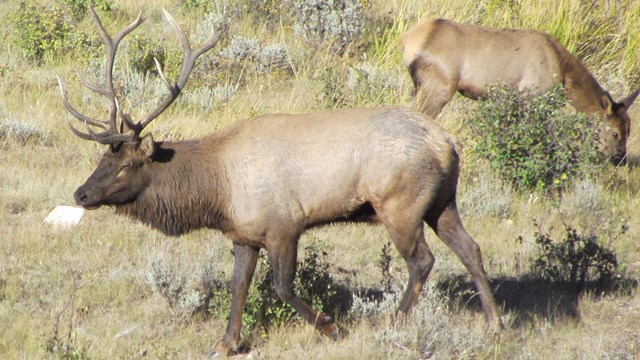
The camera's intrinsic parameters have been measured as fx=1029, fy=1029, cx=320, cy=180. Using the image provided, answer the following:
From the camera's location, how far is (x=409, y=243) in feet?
23.4

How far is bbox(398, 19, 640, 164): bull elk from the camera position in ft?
38.5

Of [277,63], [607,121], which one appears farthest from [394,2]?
[607,121]

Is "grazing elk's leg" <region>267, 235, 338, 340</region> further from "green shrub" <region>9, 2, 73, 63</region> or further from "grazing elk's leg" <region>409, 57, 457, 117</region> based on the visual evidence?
"green shrub" <region>9, 2, 73, 63</region>

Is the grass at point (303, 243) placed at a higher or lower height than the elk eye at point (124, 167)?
lower

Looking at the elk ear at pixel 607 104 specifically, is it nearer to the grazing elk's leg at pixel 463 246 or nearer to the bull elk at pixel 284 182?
the grazing elk's leg at pixel 463 246

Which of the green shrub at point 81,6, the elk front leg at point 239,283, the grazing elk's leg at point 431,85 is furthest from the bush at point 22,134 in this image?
the elk front leg at point 239,283

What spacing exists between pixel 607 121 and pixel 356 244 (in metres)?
4.65

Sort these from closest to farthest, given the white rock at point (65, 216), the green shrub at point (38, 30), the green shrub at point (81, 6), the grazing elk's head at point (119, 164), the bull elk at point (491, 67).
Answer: the grazing elk's head at point (119, 164) → the white rock at point (65, 216) → the bull elk at point (491, 67) → the green shrub at point (38, 30) → the green shrub at point (81, 6)

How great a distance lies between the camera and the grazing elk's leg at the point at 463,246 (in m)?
7.50

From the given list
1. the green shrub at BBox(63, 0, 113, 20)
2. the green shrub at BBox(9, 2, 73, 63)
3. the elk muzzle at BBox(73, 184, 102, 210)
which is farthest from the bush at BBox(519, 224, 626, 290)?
the green shrub at BBox(63, 0, 113, 20)

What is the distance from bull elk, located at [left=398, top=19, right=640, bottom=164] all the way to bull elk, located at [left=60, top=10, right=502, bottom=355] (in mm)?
4386

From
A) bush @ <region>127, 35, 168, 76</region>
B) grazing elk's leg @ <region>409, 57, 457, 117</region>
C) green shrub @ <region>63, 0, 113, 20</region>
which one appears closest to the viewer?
grazing elk's leg @ <region>409, 57, 457, 117</region>

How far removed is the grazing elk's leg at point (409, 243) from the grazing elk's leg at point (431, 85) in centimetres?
442

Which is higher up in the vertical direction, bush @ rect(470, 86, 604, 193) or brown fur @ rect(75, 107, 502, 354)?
brown fur @ rect(75, 107, 502, 354)
